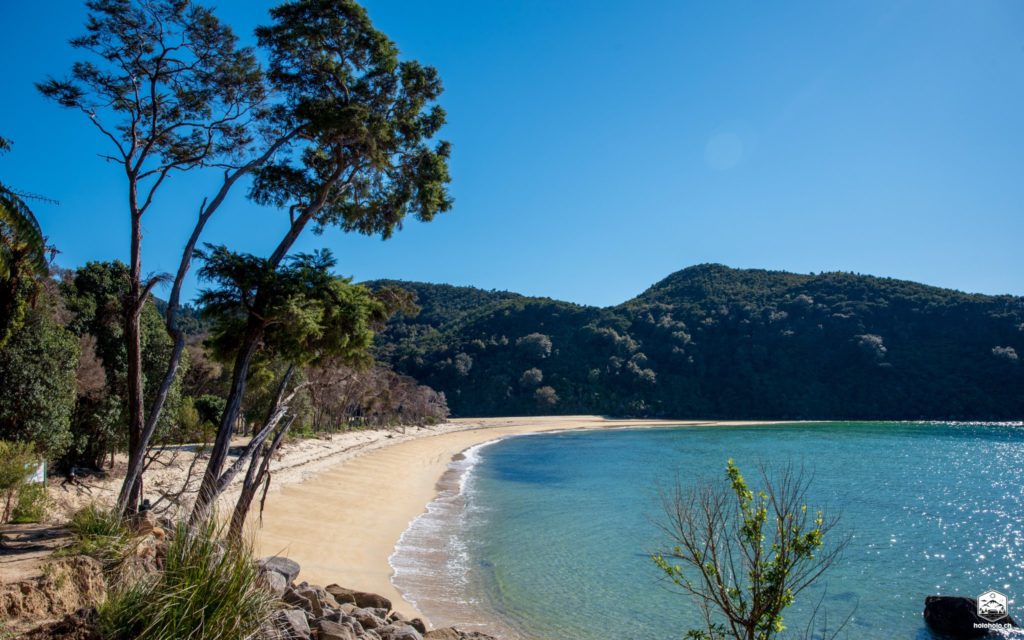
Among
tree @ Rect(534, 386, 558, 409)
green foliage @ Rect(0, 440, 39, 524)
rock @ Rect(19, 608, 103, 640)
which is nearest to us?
rock @ Rect(19, 608, 103, 640)

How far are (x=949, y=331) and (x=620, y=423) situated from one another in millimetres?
51066

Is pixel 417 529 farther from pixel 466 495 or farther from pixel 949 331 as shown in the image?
pixel 949 331

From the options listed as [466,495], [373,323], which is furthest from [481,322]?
[373,323]

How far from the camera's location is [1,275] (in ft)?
29.5

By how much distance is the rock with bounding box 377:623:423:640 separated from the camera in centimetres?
760

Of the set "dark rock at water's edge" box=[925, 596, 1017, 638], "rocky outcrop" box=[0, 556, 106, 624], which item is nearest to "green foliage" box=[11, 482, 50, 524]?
"rocky outcrop" box=[0, 556, 106, 624]

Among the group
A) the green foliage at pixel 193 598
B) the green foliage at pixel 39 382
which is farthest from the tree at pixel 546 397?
the green foliage at pixel 193 598

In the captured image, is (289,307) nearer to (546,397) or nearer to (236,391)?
(236,391)

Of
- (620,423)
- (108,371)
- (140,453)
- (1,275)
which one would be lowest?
(620,423)

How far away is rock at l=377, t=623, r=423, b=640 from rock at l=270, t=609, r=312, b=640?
190 centimetres

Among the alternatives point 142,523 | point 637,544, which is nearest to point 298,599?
point 142,523

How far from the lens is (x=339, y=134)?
1002cm

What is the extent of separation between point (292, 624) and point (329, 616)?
1810 mm

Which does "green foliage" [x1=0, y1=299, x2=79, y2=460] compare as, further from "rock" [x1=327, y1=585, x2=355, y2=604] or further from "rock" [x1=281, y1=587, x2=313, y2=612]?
"rock" [x1=281, y1=587, x2=313, y2=612]
